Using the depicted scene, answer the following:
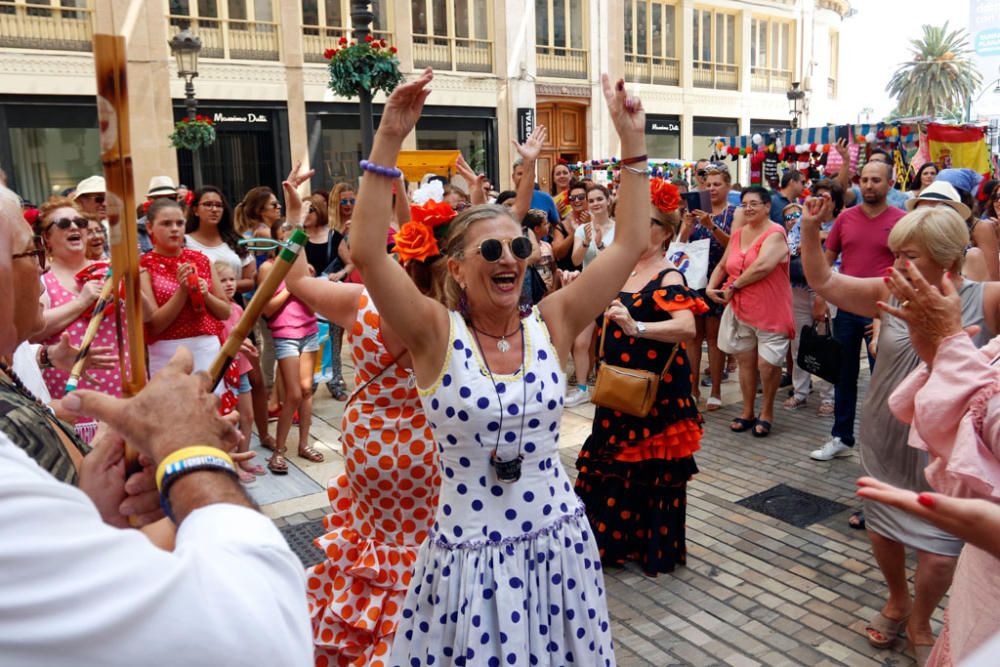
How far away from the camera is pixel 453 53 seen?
2306 centimetres

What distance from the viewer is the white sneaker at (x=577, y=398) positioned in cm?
752

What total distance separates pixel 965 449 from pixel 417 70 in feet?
72.3

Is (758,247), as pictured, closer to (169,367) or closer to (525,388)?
(525,388)

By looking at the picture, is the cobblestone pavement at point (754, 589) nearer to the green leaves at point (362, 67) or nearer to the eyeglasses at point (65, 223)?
the eyeglasses at point (65, 223)

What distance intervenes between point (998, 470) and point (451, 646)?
5.39 feet

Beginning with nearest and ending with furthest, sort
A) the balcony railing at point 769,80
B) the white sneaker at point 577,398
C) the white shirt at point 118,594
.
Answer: the white shirt at point 118,594 → the white sneaker at point 577,398 → the balcony railing at point 769,80

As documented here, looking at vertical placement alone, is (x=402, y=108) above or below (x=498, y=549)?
above

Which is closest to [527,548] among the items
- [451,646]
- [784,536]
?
[451,646]

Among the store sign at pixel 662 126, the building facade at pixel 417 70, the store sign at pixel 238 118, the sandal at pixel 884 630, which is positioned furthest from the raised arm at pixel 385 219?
the store sign at pixel 662 126

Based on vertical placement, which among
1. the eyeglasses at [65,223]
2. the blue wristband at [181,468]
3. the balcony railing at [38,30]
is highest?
the balcony railing at [38,30]

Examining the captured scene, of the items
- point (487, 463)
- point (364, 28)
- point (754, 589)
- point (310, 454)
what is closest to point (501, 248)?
point (487, 463)

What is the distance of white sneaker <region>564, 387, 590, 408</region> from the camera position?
24.7ft

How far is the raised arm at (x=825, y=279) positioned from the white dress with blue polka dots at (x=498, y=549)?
174 centimetres

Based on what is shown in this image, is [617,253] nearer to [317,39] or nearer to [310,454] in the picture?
[310,454]
